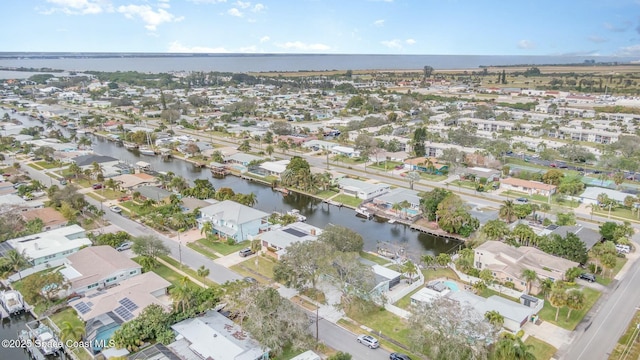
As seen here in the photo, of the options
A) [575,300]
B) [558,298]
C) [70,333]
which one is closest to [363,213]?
[558,298]

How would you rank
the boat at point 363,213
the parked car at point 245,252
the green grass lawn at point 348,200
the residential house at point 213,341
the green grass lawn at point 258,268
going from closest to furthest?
the residential house at point 213,341 < the green grass lawn at point 258,268 < the parked car at point 245,252 < the boat at point 363,213 < the green grass lawn at point 348,200

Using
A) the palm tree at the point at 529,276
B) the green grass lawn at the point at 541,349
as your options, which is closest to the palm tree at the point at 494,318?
the green grass lawn at the point at 541,349

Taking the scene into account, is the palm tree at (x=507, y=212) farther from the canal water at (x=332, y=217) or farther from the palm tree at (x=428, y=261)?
the palm tree at (x=428, y=261)

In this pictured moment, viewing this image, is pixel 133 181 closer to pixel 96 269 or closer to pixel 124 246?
pixel 124 246

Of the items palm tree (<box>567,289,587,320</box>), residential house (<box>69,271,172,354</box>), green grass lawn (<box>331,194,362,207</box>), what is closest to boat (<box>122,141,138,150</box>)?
green grass lawn (<box>331,194,362,207</box>)

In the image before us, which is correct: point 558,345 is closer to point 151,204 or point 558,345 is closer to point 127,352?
point 127,352

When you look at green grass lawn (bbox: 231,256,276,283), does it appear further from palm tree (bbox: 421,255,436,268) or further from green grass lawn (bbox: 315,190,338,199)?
green grass lawn (bbox: 315,190,338,199)
